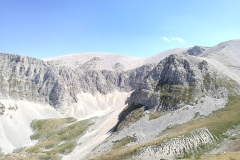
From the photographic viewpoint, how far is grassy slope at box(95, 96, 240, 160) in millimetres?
90938

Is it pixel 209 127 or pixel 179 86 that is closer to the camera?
pixel 209 127

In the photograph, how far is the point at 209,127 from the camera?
96.4 m

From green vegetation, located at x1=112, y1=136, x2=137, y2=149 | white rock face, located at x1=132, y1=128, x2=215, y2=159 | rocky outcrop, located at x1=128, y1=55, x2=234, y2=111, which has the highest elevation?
rocky outcrop, located at x1=128, y1=55, x2=234, y2=111

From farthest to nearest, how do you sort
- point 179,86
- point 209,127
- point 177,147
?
point 179,86 → point 209,127 → point 177,147

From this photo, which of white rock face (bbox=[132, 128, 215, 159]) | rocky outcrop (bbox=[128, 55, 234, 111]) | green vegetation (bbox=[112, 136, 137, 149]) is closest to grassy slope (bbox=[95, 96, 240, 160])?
white rock face (bbox=[132, 128, 215, 159])

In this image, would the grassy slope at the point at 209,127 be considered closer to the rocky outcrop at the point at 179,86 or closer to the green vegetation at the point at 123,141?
the green vegetation at the point at 123,141

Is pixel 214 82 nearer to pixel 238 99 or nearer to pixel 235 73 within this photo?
pixel 238 99

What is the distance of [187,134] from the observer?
9256 centimetres

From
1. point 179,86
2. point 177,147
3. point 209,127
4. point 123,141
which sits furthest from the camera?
point 179,86

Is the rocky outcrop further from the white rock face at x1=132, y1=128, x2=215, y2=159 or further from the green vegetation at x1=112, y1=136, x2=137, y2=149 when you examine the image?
the white rock face at x1=132, y1=128, x2=215, y2=159

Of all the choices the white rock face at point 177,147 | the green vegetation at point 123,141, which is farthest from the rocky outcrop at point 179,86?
the white rock face at point 177,147

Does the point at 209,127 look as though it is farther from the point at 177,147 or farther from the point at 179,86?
the point at 179,86

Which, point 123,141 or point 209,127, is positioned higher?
point 209,127

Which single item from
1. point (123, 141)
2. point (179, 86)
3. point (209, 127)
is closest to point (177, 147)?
point (209, 127)
